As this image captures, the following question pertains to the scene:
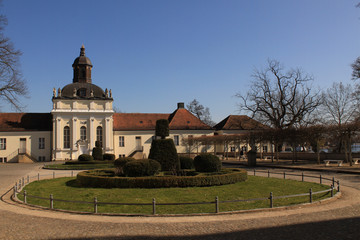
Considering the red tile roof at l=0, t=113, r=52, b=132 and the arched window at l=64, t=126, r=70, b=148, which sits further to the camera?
the arched window at l=64, t=126, r=70, b=148

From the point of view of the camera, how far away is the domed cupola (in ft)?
171

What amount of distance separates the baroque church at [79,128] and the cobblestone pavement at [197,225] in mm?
38234

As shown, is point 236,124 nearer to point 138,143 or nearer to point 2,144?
point 138,143

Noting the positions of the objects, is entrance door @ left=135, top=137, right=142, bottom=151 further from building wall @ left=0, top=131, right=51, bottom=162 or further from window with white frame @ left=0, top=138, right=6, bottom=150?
window with white frame @ left=0, top=138, right=6, bottom=150

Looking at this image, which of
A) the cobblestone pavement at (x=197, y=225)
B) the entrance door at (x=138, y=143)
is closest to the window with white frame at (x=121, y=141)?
the entrance door at (x=138, y=143)

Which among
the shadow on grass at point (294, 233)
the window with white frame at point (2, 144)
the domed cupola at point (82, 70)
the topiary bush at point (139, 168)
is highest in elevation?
the domed cupola at point (82, 70)

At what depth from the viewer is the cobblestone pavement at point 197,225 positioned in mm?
8086

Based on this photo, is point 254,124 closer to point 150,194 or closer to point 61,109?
point 61,109

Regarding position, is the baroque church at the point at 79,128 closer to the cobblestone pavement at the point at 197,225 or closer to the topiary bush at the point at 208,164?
the topiary bush at the point at 208,164

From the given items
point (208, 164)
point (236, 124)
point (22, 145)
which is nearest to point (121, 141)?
point (22, 145)

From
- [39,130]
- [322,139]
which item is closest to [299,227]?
[322,139]

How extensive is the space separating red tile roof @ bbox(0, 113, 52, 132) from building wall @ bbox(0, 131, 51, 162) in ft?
2.47

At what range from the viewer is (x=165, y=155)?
20.8 meters

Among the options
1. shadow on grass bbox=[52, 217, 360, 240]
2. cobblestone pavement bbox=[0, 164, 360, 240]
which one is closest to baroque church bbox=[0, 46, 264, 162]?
cobblestone pavement bbox=[0, 164, 360, 240]
